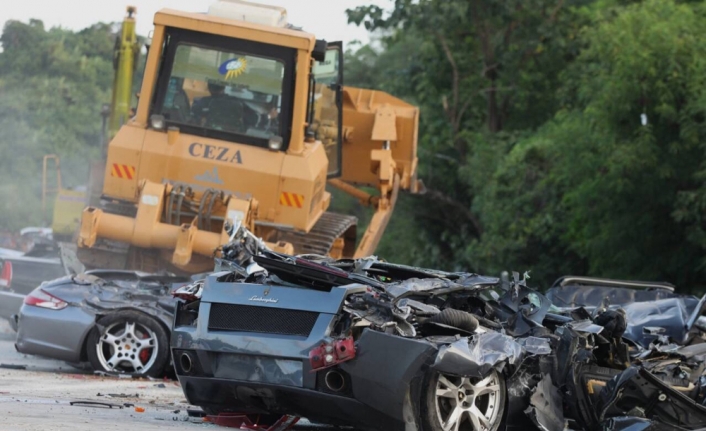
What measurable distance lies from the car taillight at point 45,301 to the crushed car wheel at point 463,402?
5.69m

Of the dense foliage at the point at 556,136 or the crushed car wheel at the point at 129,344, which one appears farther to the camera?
the dense foliage at the point at 556,136

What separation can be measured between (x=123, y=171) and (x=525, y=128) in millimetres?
21030

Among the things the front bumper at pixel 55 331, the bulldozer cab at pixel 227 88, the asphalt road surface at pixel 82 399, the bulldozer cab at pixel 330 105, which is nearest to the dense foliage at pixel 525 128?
the bulldozer cab at pixel 330 105

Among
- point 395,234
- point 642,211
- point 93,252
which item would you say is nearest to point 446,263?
point 395,234

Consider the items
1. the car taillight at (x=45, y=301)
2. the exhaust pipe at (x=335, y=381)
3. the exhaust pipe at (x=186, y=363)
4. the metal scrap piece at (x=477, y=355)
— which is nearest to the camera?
the metal scrap piece at (x=477, y=355)

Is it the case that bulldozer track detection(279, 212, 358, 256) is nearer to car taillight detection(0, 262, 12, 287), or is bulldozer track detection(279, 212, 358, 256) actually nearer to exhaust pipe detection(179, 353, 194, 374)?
car taillight detection(0, 262, 12, 287)

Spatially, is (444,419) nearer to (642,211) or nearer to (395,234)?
(642,211)

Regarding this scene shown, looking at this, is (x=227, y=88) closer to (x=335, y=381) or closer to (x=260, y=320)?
(x=260, y=320)

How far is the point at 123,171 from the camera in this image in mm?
15117

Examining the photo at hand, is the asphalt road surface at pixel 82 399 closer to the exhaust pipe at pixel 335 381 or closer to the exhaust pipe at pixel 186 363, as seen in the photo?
the exhaust pipe at pixel 186 363

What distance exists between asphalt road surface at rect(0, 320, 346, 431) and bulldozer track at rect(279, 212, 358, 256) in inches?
127

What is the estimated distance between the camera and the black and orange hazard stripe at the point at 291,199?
1505cm

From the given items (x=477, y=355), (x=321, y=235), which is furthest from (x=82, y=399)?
(x=321, y=235)

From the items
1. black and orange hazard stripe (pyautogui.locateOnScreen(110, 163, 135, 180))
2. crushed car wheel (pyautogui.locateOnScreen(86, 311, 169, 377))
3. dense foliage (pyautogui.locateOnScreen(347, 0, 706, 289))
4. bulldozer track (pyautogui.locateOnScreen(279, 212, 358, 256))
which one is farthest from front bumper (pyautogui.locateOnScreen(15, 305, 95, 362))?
dense foliage (pyautogui.locateOnScreen(347, 0, 706, 289))
